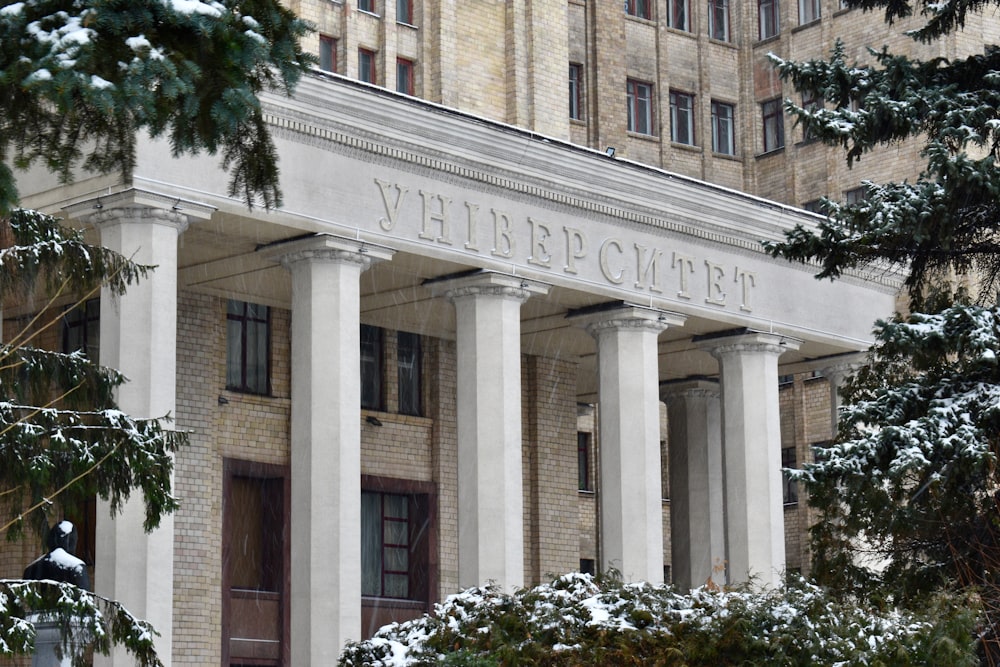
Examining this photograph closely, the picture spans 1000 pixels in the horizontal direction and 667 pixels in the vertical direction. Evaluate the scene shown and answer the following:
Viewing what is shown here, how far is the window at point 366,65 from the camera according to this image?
35.4 m

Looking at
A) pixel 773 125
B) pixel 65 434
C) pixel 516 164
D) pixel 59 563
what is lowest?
pixel 59 563

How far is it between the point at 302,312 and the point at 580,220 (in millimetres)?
6370

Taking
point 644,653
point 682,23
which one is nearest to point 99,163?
point 644,653

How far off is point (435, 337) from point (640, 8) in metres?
12.3

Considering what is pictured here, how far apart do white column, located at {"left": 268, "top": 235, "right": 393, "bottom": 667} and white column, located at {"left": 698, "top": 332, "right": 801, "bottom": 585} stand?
10.1 m

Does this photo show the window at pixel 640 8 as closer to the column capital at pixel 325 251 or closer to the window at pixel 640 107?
the window at pixel 640 107

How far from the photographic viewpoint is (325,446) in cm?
2667

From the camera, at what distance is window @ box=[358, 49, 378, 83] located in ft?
116

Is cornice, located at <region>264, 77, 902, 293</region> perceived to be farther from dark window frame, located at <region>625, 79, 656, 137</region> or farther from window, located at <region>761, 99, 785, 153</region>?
window, located at <region>761, 99, 785, 153</region>

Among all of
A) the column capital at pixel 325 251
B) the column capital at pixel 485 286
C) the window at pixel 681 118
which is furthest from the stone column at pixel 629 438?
the window at pixel 681 118

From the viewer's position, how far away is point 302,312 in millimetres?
27266

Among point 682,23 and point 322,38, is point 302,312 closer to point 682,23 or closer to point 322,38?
point 322,38

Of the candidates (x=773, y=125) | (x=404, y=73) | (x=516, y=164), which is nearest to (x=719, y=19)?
(x=773, y=125)

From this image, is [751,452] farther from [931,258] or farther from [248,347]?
[931,258]
